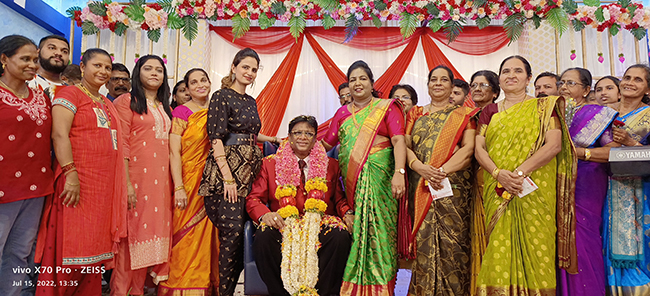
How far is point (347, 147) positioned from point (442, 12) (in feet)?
11.2

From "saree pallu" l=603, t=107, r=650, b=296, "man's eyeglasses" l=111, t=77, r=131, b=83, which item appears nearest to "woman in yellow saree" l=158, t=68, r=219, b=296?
"man's eyeglasses" l=111, t=77, r=131, b=83

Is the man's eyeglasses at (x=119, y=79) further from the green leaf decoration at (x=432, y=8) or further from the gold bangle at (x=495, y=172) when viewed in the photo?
the green leaf decoration at (x=432, y=8)

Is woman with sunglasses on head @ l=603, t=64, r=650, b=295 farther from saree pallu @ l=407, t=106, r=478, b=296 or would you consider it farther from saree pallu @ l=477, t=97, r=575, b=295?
saree pallu @ l=407, t=106, r=478, b=296

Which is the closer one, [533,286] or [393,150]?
[533,286]

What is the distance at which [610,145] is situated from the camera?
103 inches

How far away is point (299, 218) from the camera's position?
268cm

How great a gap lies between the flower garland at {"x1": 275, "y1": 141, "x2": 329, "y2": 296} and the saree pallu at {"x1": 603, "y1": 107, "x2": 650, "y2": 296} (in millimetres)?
1881

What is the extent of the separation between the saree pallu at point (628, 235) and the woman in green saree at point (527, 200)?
1.43 ft

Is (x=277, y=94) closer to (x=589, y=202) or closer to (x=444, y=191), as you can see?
(x=444, y=191)

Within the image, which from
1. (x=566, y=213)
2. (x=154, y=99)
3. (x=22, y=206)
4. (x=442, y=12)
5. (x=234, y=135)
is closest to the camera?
(x=22, y=206)

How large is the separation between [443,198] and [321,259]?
0.87 metres

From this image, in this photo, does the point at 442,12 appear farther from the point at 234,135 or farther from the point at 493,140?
the point at 234,135

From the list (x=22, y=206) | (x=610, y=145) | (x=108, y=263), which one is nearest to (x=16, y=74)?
(x=22, y=206)

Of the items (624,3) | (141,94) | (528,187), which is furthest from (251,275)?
(624,3)
